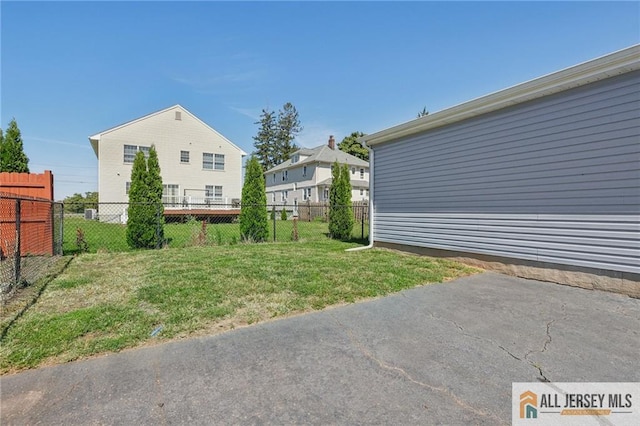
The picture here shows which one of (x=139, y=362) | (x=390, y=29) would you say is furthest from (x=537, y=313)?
(x=390, y=29)

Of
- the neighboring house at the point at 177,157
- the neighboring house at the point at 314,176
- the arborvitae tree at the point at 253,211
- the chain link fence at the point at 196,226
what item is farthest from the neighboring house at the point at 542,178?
the neighboring house at the point at 314,176

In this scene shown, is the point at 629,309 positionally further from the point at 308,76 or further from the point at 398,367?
the point at 308,76

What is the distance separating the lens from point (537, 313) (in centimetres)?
371

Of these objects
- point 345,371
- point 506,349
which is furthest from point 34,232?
point 506,349

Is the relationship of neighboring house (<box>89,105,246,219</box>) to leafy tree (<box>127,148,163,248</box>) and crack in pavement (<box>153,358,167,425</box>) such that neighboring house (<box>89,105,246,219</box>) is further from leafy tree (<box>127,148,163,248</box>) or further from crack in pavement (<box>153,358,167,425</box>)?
crack in pavement (<box>153,358,167,425</box>)

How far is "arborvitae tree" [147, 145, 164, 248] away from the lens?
8672mm

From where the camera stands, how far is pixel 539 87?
5004mm

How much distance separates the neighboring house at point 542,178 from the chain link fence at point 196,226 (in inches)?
172

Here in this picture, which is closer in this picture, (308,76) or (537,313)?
(537,313)

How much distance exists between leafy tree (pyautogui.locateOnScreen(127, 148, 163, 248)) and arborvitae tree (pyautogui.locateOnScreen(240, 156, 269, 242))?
2.60 metres

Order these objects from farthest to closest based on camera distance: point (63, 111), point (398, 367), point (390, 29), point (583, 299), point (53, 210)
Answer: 1. point (63, 111)
2. point (390, 29)
3. point (53, 210)
4. point (583, 299)
5. point (398, 367)

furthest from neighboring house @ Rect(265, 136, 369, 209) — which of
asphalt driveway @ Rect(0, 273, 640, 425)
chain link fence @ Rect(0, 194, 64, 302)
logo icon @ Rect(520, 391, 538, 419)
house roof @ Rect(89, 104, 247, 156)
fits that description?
logo icon @ Rect(520, 391, 538, 419)

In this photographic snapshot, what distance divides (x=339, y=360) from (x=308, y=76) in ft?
43.0

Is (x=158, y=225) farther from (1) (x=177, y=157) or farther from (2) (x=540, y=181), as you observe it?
(1) (x=177, y=157)
